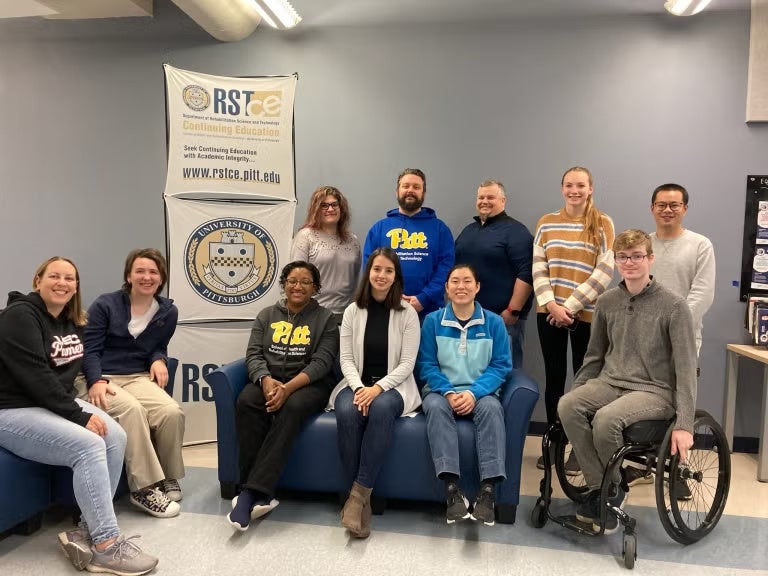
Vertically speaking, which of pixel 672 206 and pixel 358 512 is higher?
pixel 672 206

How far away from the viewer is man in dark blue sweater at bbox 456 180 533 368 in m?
3.20

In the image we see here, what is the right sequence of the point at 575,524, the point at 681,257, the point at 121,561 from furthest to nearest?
the point at 681,257 → the point at 575,524 → the point at 121,561

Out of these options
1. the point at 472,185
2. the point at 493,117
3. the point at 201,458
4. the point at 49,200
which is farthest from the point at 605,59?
the point at 49,200

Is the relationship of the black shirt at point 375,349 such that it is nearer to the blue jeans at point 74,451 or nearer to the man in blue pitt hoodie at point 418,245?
the man in blue pitt hoodie at point 418,245

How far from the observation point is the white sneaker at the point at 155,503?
2.55 m

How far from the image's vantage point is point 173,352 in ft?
11.3

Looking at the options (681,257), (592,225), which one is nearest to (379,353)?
(592,225)

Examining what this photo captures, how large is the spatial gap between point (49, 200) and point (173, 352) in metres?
1.73

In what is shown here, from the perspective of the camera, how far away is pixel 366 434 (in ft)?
8.19

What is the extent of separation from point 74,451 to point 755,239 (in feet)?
12.8

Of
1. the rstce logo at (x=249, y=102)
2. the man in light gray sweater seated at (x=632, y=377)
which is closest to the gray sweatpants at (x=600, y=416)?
the man in light gray sweater seated at (x=632, y=377)

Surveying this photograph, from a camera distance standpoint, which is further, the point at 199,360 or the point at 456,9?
the point at 456,9

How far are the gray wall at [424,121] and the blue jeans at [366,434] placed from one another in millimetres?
1601

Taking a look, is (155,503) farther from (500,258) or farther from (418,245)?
(500,258)
